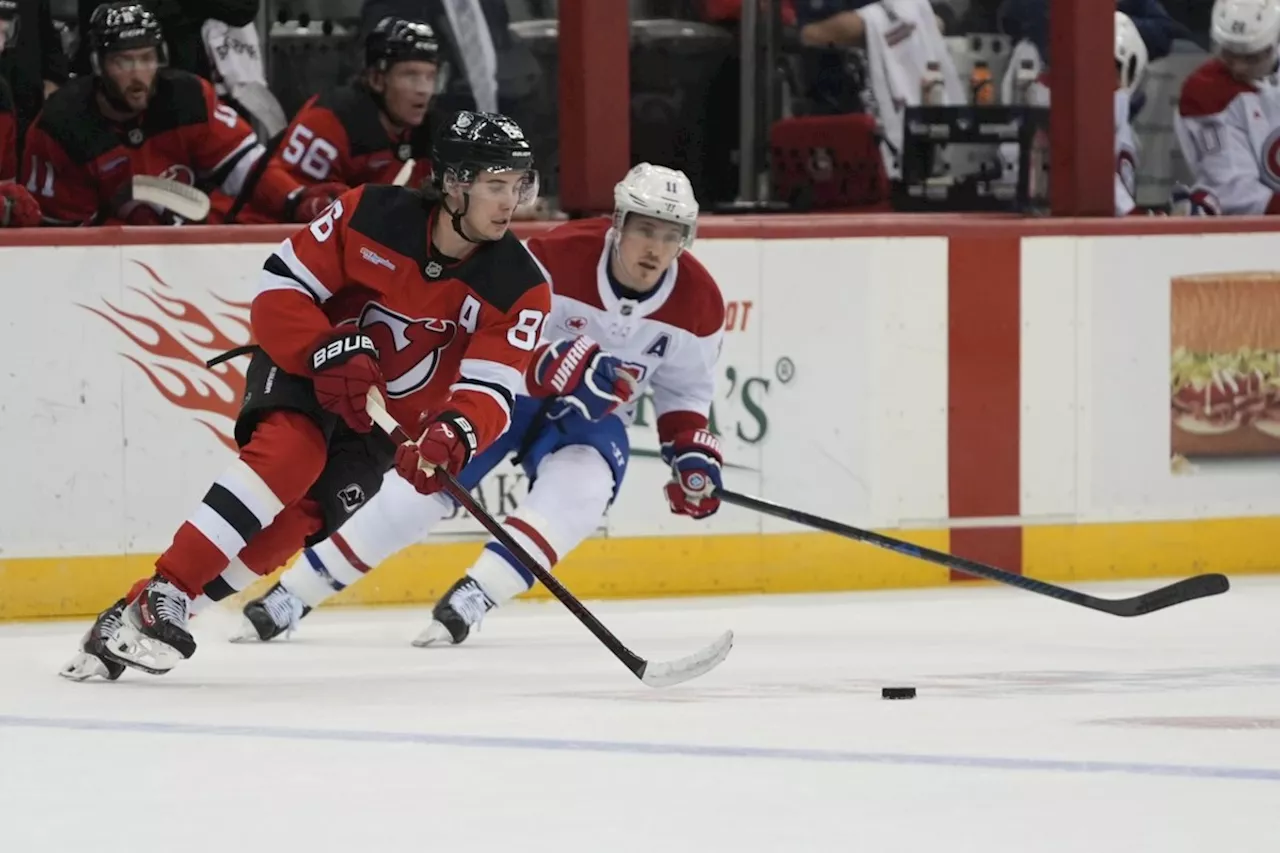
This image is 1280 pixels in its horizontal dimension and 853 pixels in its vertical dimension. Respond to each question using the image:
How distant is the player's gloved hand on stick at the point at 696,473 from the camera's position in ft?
17.0

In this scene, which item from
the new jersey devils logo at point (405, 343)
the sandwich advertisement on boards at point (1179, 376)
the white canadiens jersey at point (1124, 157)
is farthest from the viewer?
the white canadiens jersey at point (1124, 157)

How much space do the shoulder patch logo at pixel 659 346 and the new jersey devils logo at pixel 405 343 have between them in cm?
63

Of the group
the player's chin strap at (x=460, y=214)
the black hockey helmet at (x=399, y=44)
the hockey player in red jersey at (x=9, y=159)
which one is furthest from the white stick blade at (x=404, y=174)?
the player's chin strap at (x=460, y=214)

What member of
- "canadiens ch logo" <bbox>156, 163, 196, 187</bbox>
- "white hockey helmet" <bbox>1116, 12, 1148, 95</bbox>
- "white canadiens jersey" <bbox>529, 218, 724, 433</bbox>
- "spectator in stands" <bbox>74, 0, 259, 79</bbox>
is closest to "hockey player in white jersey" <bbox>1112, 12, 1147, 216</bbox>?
"white hockey helmet" <bbox>1116, 12, 1148, 95</bbox>

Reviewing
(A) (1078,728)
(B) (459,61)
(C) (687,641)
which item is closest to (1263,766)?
(A) (1078,728)

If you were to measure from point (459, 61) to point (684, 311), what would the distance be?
5.70 ft

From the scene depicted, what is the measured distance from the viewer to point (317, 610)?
19.2 ft

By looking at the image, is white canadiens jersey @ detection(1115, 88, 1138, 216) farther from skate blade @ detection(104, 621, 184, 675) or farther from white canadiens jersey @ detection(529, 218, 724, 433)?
skate blade @ detection(104, 621, 184, 675)

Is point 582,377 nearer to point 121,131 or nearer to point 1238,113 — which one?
point 121,131

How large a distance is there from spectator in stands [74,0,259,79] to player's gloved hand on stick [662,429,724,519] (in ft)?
5.99

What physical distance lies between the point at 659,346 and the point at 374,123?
131 cm

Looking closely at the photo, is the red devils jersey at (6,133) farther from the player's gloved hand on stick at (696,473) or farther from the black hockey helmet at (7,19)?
the player's gloved hand on stick at (696,473)

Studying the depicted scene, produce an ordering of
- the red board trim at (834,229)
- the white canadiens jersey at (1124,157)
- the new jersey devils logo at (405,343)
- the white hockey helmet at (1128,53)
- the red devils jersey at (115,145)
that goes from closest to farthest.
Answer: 1. the new jersey devils logo at (405,343)
2. the red board trim at (834,229)
3. the red devils jersey at (115,145)
4. the white canadiens jersey at (1124,157)
5. the white hockey helmet at (1128,53)

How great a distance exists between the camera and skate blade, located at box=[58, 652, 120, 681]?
451cm
